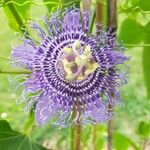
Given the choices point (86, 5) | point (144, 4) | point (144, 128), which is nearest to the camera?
point (86, 5)

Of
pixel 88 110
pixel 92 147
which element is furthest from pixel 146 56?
pixel 88 110

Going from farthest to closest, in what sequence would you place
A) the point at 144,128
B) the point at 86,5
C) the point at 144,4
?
the point at 144,128 < the point at 144,4 < the point at 86,5

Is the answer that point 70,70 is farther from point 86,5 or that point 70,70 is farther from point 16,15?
point 16,15

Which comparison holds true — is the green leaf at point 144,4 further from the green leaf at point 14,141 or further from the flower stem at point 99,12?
the green leaf at point 14,141

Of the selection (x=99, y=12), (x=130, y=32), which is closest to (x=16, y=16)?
(x=99, y=12)

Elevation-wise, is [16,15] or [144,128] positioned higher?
[16,15]

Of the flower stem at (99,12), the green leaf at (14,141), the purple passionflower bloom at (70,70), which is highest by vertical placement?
the flower stem at (99,12)

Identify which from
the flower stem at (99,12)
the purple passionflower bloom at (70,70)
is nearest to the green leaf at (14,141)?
the purple passionflower bloom at (70,70)
